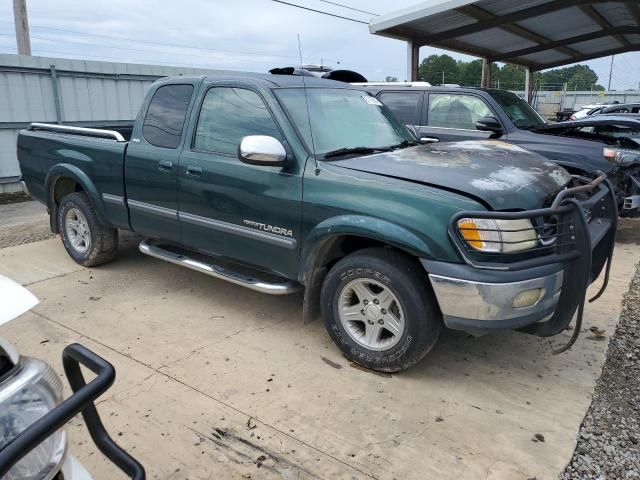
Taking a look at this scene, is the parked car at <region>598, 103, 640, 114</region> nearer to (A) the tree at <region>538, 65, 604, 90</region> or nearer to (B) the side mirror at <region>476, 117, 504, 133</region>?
(B) the side mirror at <region>476, 117, 504, 133</region>

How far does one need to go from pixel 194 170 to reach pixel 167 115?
744mm

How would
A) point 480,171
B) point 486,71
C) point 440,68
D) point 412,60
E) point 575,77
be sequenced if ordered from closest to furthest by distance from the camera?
point 480,171 → point 412,60 → point 486,71 → point 440,68 → point 575,77

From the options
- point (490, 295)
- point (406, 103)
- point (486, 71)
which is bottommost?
point (490, 295)

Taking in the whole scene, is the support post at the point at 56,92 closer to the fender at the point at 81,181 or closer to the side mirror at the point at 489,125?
the fender at the point at 81,181

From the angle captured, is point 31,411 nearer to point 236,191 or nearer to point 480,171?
point 236,191

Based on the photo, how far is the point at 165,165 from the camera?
173 inches

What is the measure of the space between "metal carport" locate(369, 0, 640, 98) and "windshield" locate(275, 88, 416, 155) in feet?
23.2

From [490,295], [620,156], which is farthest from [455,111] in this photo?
[490,295]

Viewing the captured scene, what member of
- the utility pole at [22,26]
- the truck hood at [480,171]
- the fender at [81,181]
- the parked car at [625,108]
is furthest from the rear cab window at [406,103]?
the parked car at [625,108]

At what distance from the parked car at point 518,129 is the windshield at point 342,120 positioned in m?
1.69

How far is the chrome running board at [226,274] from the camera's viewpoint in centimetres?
387

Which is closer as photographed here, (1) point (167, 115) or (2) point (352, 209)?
(2) point (352, 209)

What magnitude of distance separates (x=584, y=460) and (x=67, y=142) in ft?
16.7

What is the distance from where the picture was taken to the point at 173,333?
4.07 metres
